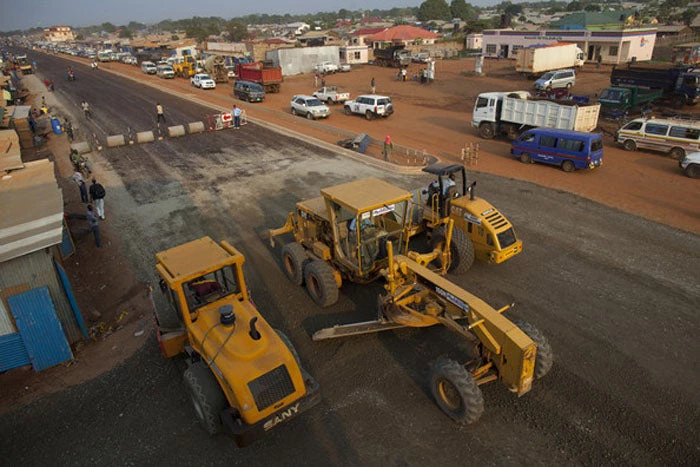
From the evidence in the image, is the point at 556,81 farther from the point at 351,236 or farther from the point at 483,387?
the point at 483,387

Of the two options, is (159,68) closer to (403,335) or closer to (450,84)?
(450,84)

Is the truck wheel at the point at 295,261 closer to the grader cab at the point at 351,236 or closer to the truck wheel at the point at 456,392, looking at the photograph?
the grader cab at the point at 351,236

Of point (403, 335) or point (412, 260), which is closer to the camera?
point (412, 260)

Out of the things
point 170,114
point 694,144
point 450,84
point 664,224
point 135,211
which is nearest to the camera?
point 664,224

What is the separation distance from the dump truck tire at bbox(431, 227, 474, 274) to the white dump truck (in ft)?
47.3

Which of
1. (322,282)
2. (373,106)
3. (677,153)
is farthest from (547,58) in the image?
(322,282)

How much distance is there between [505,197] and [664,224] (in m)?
4.83

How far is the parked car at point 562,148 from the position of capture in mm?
17969

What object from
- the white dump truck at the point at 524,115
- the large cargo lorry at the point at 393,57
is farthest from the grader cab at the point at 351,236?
the large cargo lorry at the point at 393,57

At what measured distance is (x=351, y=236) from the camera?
9.21 m

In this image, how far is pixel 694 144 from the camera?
63.0 ft

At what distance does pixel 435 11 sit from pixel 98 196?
166m

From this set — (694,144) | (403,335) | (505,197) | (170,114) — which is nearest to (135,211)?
(403,335)

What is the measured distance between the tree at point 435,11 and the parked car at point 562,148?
516 feet
